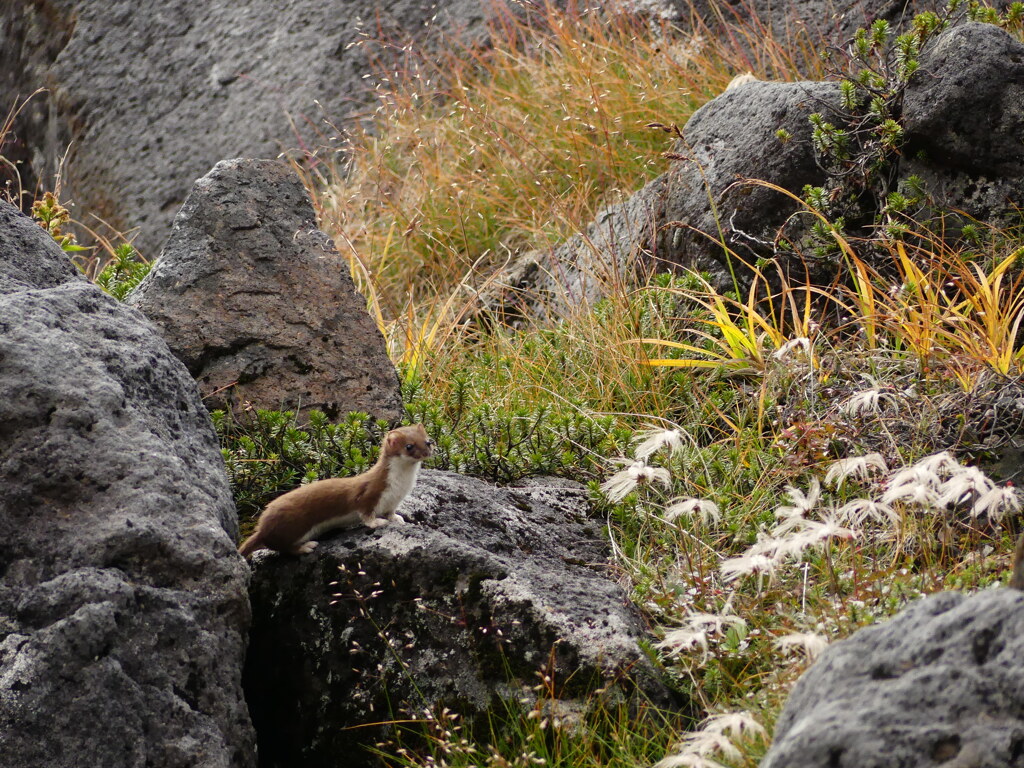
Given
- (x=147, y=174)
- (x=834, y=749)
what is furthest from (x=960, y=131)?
(x=147, y=174)

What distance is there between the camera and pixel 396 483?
3.97 m

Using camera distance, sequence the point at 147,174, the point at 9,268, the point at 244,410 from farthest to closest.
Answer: the point at 147,174, the point at 244,410, the point at 9,268

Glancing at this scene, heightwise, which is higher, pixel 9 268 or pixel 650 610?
pixel 9 268

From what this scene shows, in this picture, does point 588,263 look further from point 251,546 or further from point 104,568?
point 104,568

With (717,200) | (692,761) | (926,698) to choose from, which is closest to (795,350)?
(717,200)

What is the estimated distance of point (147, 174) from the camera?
10523mm

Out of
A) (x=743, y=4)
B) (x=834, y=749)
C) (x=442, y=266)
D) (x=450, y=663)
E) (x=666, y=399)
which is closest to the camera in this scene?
(x=834, y=749)

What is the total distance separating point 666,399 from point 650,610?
1.83 metres

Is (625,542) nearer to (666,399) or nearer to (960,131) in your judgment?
(666,399)

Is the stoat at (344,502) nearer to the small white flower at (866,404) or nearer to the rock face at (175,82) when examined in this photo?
the small white flower at (866,404)

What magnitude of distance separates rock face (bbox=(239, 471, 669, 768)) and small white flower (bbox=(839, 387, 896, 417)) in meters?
1.22

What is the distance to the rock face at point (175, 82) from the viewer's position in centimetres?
1037

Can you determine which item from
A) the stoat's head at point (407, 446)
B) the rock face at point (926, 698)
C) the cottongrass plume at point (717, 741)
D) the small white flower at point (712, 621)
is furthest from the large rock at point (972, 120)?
the rock face at point (926, 698)

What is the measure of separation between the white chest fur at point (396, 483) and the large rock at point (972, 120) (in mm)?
3410
